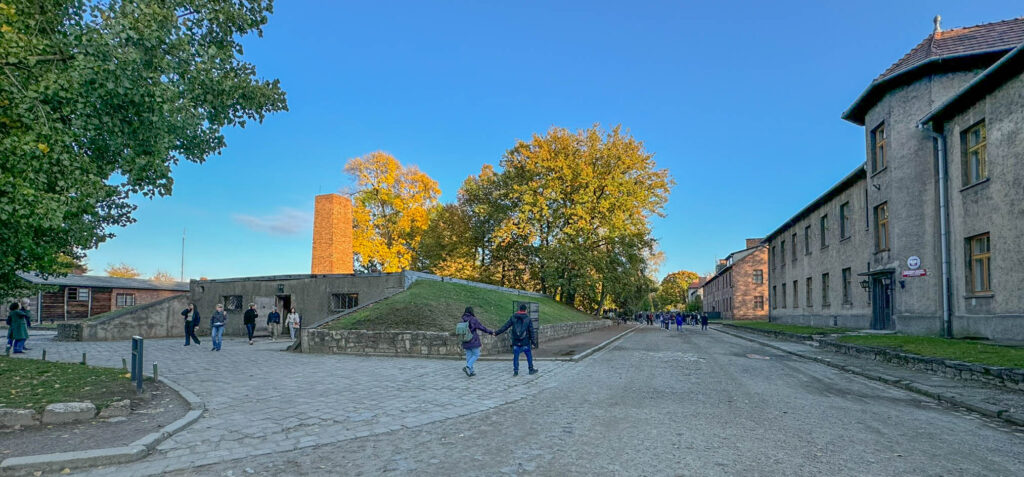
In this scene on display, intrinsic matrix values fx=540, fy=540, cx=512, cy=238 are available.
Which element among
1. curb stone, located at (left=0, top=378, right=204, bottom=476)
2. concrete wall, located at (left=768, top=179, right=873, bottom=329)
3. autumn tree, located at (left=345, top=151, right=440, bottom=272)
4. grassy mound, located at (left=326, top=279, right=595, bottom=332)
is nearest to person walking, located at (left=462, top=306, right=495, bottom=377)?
grassy mound, located at (left=326, top=279, right=595, bottom=332)

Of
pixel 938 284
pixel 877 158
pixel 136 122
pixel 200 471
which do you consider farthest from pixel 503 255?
pixel 200 471

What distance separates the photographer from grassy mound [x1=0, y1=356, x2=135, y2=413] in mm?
7617

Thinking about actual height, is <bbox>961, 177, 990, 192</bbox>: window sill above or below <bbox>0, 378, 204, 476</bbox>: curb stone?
above

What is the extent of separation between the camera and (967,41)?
19000 millimetres

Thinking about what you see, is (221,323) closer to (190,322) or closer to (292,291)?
(190,322)

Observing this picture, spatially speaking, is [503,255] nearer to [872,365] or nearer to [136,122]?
[872,365]

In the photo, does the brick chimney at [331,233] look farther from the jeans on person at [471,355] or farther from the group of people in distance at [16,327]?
the jeans on person at [471,355]

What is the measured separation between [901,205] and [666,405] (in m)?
17.1

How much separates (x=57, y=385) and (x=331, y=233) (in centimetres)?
1600

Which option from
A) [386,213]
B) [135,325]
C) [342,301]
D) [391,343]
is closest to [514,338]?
[391,343]

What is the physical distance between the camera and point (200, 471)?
5129 mm

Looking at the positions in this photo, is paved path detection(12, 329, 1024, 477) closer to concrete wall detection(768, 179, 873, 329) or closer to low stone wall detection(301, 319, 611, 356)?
low stone wall detection(301, 319, 611, 356)

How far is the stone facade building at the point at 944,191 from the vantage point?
14914 millimetres

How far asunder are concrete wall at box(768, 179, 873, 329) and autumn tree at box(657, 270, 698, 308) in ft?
172
